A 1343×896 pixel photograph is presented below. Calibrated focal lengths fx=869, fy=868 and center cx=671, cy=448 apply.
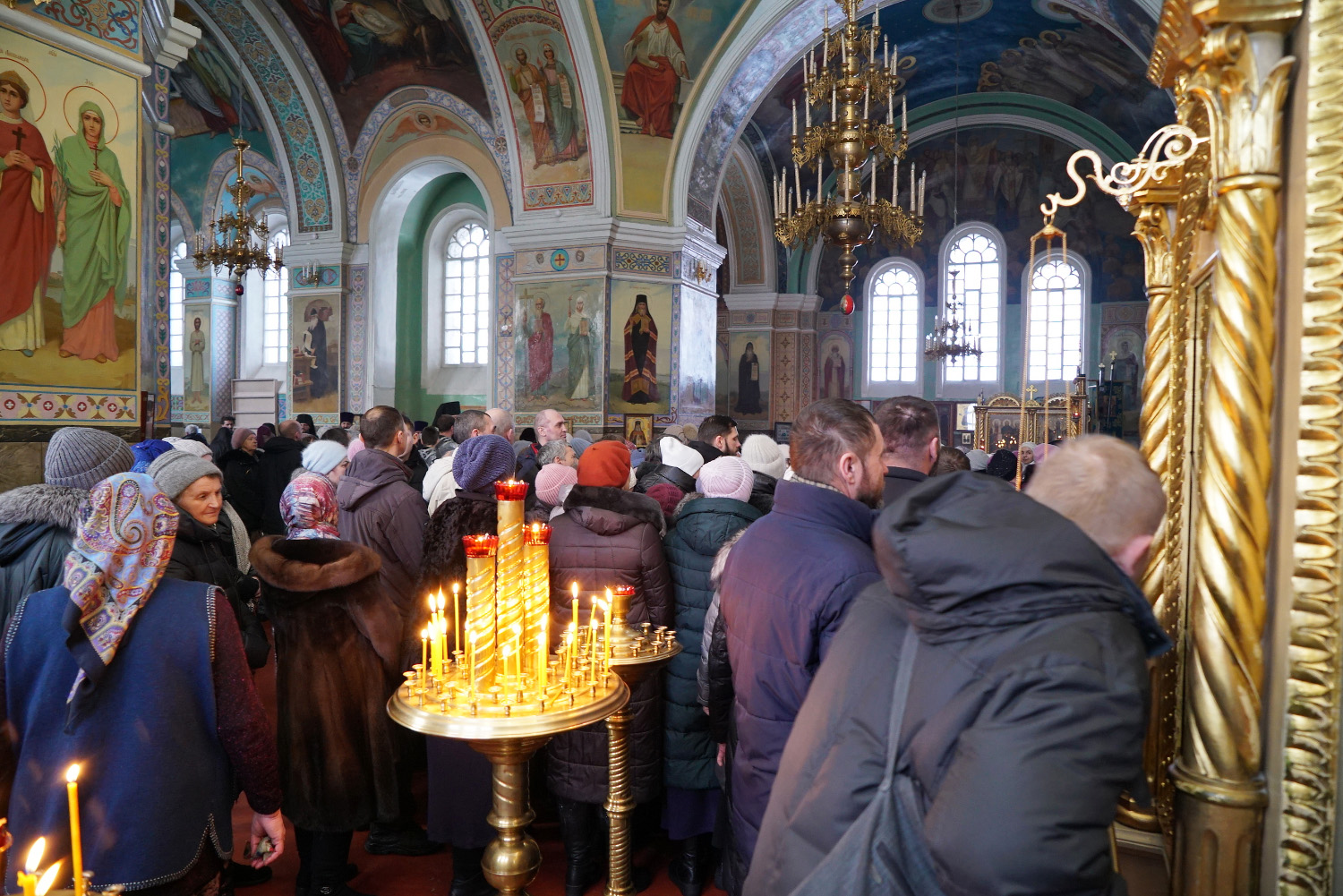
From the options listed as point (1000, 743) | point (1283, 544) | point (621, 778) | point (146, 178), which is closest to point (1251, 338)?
point (1283, 544)

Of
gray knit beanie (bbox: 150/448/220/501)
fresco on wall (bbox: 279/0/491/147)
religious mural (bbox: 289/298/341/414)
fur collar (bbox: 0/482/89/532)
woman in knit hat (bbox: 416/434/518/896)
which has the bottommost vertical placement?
woman in knit hat (bbox: 416/434/518/896)

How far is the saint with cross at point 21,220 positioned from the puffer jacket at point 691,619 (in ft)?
14.3

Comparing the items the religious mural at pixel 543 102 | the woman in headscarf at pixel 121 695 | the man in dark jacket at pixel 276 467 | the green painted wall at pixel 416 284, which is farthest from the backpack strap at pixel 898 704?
the green painted wall at pixel 416 284

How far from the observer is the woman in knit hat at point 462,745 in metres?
3.28

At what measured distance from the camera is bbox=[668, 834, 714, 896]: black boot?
11.1 feet

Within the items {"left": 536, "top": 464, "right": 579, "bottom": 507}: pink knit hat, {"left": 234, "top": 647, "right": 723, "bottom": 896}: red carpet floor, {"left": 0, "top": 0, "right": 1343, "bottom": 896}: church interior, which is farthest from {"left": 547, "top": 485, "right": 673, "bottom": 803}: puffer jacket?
{"left": 0, "top": 0, "right": 1343, "bottom": 896}: church interior

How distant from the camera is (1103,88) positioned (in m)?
16.5

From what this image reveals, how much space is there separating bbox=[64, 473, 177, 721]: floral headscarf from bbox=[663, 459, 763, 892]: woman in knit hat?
68.8 inches

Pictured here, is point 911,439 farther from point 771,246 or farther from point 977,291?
point 977,291

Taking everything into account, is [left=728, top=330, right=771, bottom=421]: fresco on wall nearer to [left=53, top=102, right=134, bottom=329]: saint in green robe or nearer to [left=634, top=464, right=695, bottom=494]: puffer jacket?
[left=53, top=102, right=134, bottom=329]: saint in green robe

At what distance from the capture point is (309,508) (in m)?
3.21

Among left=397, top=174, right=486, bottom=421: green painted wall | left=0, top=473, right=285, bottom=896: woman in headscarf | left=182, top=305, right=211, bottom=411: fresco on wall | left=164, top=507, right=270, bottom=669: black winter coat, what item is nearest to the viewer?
left=0, top=473, right=285, bottom=896: woman in headscarf

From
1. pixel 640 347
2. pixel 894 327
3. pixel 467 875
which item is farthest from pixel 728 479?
pixel 894 327

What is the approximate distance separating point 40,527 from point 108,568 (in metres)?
0.75
